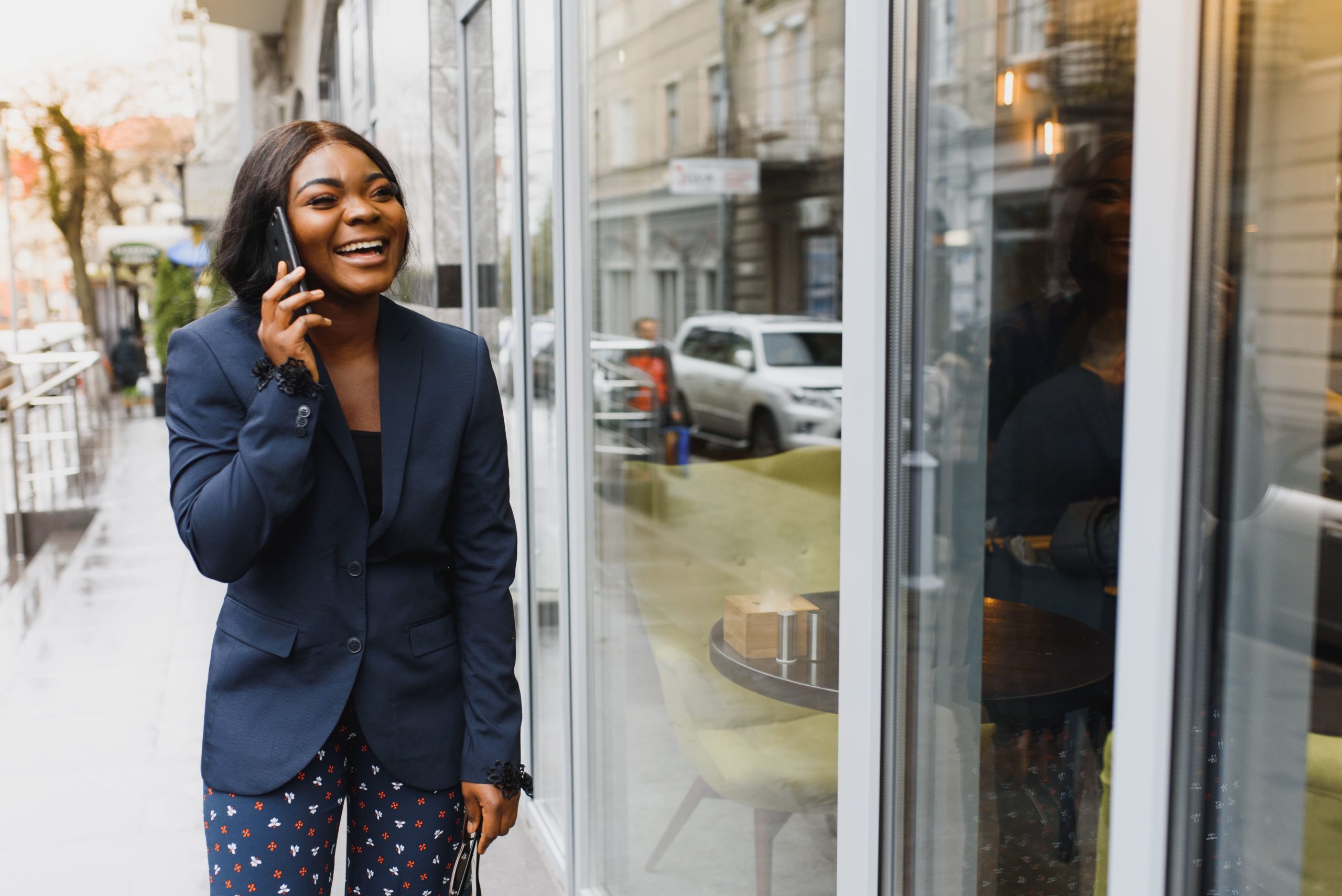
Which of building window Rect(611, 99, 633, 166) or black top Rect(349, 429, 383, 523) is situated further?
building window Rect(611, 99, 633, 166)

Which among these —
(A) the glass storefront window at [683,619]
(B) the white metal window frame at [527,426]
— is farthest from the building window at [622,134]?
(B) the white metal window frame at [527,426]

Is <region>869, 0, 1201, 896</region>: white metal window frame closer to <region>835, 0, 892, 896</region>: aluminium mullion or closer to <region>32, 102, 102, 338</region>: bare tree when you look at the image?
<region>835, 0, 892, 896</region>: aluminium mullion

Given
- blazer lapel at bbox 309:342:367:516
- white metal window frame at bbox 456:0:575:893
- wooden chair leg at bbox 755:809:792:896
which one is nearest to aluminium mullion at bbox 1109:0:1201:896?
blazer lapel at bbox 309:342:367:516

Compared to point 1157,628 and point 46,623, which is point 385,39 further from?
point 1157,628

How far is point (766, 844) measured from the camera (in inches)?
116

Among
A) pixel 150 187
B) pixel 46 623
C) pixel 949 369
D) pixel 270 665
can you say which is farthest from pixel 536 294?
pixel 150 187

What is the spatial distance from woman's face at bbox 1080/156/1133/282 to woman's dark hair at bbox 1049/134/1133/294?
0.02 m

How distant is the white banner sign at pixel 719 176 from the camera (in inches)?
658

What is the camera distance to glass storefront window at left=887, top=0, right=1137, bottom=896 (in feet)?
4.77

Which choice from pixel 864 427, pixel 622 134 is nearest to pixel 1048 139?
pixel 864 427

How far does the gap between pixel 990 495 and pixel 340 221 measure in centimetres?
112

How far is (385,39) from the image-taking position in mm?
6562

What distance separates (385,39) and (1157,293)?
6141 mm

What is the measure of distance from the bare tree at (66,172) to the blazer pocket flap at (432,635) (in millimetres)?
26526
